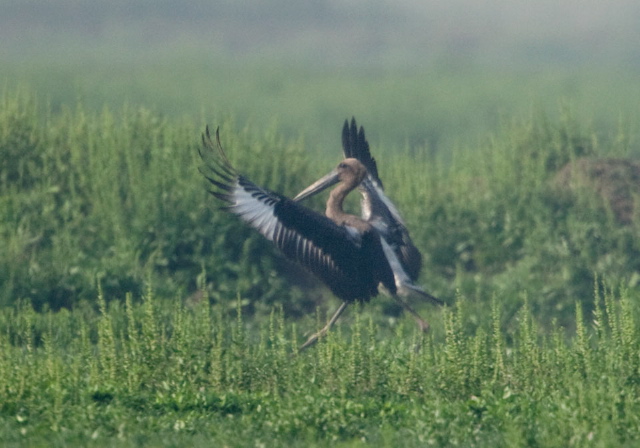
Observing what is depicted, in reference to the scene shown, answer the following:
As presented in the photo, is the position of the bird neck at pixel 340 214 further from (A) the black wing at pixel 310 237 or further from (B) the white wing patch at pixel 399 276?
(B) the white wing patch at pixel 399 276

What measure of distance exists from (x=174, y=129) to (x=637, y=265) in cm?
510

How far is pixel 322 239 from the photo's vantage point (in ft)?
32.3

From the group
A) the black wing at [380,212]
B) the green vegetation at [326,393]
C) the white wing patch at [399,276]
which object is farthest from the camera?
the black wing at [380,212]

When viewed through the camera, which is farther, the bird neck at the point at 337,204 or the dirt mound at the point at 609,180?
the dirt mound at the point at 609,180

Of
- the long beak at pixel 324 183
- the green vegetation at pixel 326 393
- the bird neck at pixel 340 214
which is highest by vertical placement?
the long beak at pixel 324 183

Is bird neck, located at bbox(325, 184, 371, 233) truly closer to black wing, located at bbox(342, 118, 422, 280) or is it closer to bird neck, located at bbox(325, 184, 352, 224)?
bird neck, located at bbox(325, 184, 352, 224)

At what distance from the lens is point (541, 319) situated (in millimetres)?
12656

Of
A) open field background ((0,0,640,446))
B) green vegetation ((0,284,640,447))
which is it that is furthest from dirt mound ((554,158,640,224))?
green vegetation ((0,284,640,447))

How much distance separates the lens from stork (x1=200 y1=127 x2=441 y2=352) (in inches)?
384

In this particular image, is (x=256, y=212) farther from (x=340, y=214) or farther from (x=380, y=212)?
(x=380, y=212)

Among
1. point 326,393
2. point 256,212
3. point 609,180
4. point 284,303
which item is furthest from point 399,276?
point 609,180

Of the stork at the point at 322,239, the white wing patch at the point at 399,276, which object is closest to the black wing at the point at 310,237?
the stork at the point at 322,239

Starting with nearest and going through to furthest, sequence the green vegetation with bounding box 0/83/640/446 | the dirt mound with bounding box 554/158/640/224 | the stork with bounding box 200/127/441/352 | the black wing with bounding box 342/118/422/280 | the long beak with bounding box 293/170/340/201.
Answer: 1. the green vegetation with bounding box 0/83/640/446
2. the stork with bounding box 200/127/441/352
3. the black wing with bounding box 342/118/422/280
4. the long beak with bounding box 293/170/340/201
5. the dirt mound with bounding box 554/158/640/224

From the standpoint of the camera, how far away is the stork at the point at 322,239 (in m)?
9.74
